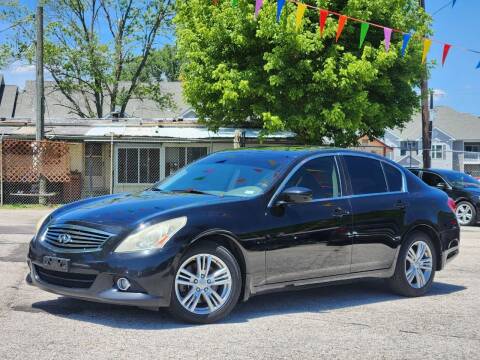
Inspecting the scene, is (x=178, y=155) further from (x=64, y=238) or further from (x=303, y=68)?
(x=64, y=238)

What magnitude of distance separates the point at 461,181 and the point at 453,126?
4391cm

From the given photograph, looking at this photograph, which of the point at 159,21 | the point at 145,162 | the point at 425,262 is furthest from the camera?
the point at 159,21

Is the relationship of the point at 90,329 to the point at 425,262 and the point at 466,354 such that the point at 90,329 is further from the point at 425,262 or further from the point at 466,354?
the point at 425,262

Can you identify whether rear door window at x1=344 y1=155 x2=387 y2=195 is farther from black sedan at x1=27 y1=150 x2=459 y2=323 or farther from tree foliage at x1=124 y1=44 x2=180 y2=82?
tree foliage at x1=124 y1=44 x2=180 y2=82

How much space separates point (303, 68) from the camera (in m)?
18.4

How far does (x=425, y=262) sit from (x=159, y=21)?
3066cm

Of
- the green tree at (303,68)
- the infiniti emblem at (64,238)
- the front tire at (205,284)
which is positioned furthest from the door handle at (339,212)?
the green tree at (303,68)

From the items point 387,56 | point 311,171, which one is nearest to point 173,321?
point 311,171

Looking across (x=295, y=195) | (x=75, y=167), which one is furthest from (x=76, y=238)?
(x=75, y=167)

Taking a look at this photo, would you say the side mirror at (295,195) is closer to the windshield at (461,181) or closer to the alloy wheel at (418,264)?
the alloy wheel at (418,264)

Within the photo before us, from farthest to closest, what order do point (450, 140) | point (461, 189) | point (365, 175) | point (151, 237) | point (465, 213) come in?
point (450, 140) → point (465, 213) → point (461, 189) → point (365, 175) → point (151, 237)

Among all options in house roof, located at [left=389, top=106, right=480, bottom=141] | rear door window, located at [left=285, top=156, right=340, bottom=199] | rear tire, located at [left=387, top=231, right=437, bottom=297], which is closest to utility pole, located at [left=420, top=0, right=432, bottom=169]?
rear tire, located at [left=387, top=231, right=437, bottom=297]

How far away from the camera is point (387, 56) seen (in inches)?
725

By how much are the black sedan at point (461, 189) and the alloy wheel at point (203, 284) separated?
40.4 feet
